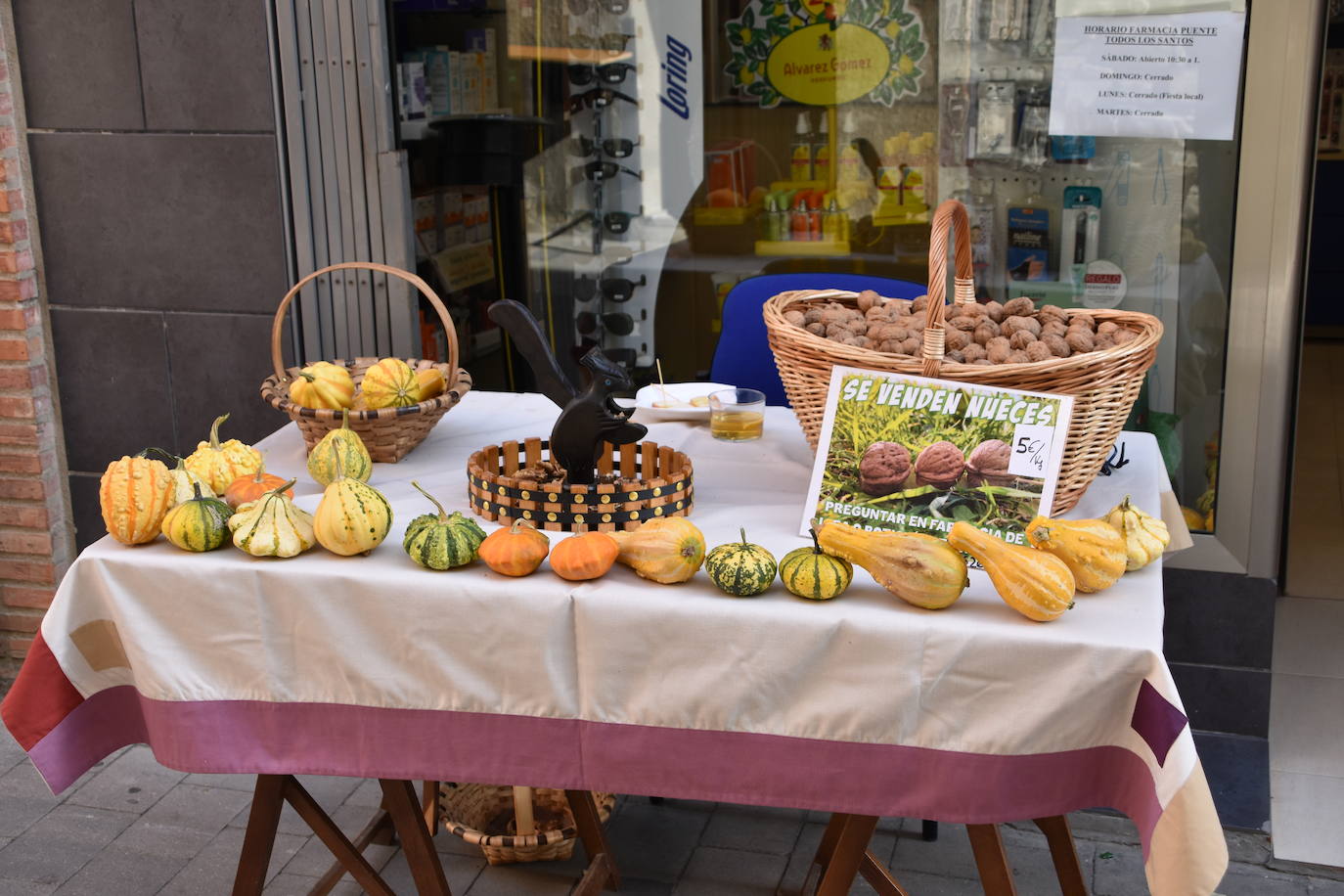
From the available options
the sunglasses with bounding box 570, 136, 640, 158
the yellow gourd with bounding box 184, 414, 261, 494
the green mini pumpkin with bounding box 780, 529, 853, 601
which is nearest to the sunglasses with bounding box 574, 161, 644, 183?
the sunglasses with bounding box 570, 136, 640, 158

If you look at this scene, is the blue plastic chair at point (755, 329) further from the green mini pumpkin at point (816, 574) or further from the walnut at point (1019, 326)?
the green mini pumpkin at point (816, 574)

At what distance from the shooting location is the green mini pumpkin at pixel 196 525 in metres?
2.11

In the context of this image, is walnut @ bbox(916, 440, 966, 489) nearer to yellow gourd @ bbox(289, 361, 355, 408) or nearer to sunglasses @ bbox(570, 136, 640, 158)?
yellow gourd @ bbox(289, 361, 355, 408)

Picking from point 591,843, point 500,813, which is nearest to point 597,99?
point 500,813

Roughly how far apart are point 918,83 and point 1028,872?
201cm

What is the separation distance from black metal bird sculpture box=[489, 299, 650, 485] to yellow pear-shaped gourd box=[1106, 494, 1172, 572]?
748mm

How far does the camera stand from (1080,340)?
2.11 metres

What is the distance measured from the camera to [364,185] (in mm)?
3576

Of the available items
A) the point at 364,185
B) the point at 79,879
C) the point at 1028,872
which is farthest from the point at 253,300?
the point at 1028,872

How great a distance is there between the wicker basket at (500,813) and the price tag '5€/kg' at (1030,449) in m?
1.24

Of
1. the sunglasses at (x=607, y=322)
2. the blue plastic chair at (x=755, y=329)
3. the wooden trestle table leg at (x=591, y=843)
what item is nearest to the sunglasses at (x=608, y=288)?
the sunglasses at (x=607, y=322)

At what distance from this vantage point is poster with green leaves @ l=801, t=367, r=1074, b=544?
2.03 meters

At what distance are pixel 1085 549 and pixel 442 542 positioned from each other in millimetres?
928

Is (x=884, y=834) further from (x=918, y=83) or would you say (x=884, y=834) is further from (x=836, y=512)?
(x=918, y=83)
